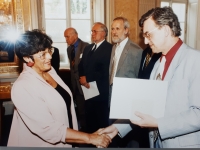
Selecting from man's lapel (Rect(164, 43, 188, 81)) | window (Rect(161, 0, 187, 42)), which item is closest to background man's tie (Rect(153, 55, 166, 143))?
man's lapel (Rect(164, 43, 188, 81))

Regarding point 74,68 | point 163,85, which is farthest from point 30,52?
point 74,68

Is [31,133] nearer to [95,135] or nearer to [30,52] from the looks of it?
[95,135]

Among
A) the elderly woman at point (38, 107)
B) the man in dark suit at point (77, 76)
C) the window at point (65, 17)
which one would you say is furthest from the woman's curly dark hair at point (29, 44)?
the window at point (65, 17)

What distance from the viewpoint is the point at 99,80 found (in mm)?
3102

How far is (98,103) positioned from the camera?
3.17 metres

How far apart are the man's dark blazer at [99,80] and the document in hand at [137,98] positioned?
1883mm

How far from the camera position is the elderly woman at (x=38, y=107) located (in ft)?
4.48

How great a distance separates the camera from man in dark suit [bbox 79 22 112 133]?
3098 millimetres

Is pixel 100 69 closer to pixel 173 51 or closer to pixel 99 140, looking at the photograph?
pixel 99 140

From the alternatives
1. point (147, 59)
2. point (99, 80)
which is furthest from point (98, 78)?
point (147, 59)

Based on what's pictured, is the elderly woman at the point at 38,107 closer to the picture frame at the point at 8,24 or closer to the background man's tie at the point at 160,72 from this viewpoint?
the background man's tie at the point at 160,72

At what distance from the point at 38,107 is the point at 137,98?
0.62 m

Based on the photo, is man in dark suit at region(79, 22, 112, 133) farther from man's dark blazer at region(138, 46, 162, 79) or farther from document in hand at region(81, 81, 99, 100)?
man's dark blazer at region(138, 46, 162, 79)

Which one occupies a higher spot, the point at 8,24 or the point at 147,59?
the point at 8,24
